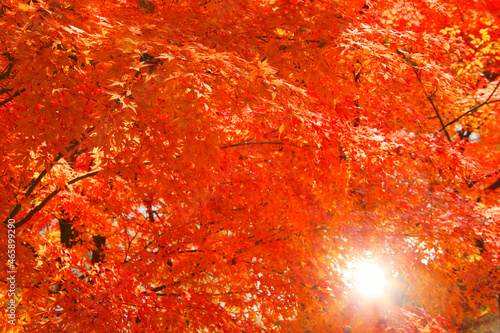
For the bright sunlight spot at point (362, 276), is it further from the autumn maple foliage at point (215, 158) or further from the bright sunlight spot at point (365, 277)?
the autumn maple foliage at point (215, 158)

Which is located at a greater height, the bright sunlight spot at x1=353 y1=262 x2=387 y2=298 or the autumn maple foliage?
the autumn maple foliage

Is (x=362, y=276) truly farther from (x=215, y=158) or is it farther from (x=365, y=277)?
(x=215, y=158)

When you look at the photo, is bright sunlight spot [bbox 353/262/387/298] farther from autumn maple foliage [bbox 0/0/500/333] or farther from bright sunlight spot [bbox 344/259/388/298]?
autumn maple foliage [bbox 0/0/500/333]

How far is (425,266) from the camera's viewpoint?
251 inches

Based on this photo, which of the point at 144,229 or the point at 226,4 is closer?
the point at 226,4

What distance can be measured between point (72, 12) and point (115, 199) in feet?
10.2

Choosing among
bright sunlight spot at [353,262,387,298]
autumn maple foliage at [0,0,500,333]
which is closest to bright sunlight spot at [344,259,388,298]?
bright sunlight spot at [353,262,387,298]

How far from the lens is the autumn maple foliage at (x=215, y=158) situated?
2127 millimetres

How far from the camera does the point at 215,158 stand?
2566 millimetres

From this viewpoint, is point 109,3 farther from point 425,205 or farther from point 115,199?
point 425,205

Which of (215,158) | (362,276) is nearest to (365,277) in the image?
(362,276)

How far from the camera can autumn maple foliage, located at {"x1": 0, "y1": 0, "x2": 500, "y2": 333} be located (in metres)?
2.13

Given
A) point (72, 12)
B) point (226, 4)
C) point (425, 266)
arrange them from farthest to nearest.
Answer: point (425, 266)
point (226, 4)
point (72, 12)

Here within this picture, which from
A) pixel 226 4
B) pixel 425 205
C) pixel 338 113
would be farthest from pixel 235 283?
pixel 425 205
